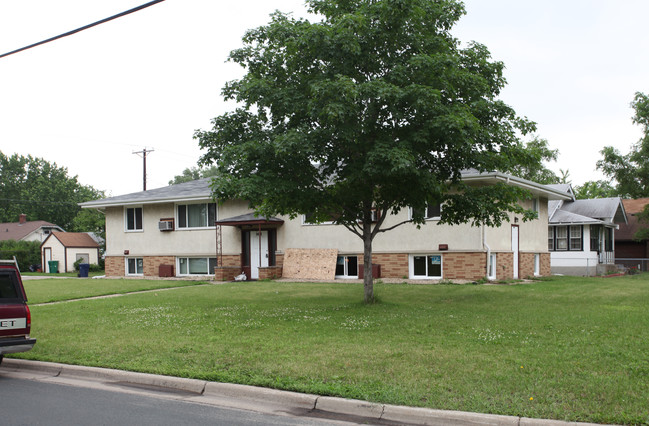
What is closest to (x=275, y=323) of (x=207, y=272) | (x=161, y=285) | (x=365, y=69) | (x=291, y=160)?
(x=291, y=160)

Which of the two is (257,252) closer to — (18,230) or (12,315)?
(12,315)

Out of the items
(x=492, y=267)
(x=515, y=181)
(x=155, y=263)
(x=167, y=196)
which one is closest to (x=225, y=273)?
(x=167, y=196)

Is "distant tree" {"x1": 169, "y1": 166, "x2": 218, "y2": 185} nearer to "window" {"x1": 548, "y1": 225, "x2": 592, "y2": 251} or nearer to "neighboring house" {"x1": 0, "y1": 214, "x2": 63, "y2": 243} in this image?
"neighboring house" {"x1": 0, "y1": 214, "x2": 63, "y2": 243}

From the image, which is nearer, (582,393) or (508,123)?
(582,393)

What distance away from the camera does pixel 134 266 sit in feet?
96.9

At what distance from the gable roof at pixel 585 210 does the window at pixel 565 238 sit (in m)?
0.63

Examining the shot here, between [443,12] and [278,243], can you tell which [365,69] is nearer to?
[443,12]

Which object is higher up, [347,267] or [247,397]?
[347,267]

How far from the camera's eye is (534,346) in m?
8.26

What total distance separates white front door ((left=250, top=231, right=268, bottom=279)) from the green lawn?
9.98 metres

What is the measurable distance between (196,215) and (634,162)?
2543 cm

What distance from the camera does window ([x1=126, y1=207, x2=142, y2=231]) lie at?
29.1 metres

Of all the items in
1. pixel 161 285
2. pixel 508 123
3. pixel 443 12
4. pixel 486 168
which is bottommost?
pixel 161 285

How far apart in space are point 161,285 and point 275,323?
12.2 metres
